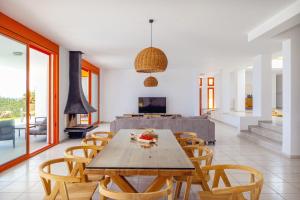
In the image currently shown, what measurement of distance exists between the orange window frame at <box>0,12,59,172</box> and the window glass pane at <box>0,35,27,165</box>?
94 millimetres

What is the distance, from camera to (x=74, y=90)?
761 cm

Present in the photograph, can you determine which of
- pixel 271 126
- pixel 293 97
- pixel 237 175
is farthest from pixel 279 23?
pixel 271 126

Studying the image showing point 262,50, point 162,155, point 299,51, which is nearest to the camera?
point 162,155

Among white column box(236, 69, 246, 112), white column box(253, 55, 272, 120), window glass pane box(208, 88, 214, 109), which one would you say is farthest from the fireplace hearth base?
window glass pane box(208, 88, 214, 109)

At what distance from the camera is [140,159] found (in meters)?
2.34

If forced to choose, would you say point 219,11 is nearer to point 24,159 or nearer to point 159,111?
point 24,159

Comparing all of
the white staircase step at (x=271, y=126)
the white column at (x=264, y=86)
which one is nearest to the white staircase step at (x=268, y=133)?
the white staircase step at (x=271, y=126)

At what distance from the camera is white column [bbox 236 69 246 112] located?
14.0 metres

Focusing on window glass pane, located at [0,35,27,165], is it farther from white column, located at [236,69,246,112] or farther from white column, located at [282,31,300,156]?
white column, located at [236,69,246,112]

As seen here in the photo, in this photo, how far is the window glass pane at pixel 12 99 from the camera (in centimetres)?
462

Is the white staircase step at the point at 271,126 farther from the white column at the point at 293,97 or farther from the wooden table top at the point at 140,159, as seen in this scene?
the wooden table top at the point at 140,159

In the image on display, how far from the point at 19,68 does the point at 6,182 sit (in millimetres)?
2457

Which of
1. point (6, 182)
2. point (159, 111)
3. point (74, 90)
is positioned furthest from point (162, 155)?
point (159, 111)

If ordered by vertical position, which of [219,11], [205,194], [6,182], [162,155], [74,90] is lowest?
[6,182]
